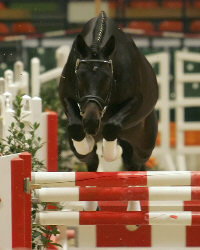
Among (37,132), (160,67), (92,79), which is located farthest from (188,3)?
(92,79)

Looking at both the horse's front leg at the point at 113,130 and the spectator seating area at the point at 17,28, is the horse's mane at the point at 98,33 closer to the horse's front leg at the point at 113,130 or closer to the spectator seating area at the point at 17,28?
the horse's front leg at the point at 113,130

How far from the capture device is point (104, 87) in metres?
4.04

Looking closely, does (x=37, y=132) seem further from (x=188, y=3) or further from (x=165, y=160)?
(x=188, y=3)

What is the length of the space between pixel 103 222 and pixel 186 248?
2.45 feet

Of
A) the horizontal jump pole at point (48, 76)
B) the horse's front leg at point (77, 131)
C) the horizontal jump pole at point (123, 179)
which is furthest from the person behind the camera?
the horizontal jump pole at point (48, 76)

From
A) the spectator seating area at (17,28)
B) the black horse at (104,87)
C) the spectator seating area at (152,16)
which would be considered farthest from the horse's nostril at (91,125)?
the spectator seating area at (152,16)

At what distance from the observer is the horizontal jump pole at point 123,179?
12.6 ft

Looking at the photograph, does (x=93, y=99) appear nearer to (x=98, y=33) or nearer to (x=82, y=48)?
(x=82, y=48)

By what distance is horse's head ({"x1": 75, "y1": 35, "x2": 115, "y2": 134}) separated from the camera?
12.9 ft

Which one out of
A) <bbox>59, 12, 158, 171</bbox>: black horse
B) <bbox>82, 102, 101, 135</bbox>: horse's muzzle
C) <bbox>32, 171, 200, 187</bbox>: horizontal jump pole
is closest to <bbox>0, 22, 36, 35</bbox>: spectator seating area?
<bbox>59, 12, 158, 171</bbox>: black horse

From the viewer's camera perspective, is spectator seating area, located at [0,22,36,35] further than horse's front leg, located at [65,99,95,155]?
Yes

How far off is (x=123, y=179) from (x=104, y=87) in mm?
454

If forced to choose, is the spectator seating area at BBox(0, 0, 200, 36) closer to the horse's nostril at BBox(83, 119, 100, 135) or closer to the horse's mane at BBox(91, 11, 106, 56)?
the horse's mane at BBox(91, 11, 106, 56)

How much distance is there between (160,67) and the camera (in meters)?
8.62
